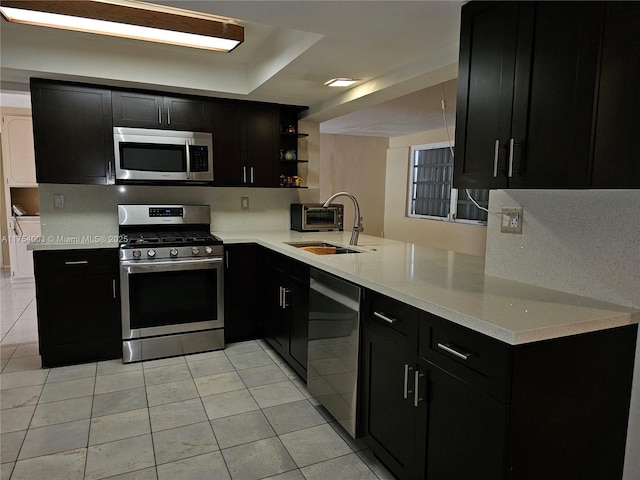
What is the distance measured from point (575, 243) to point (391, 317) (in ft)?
2.61

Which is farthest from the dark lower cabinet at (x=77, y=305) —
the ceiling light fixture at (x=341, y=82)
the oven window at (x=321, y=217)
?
the ceiling light fixture at (x=341, y=82)

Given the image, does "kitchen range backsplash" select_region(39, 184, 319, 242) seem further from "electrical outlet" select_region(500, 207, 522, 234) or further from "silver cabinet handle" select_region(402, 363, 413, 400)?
"electrical outlet" select_region(500, 207, 522, 234)

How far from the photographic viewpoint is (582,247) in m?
1.68

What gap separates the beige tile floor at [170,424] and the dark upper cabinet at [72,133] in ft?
4.76

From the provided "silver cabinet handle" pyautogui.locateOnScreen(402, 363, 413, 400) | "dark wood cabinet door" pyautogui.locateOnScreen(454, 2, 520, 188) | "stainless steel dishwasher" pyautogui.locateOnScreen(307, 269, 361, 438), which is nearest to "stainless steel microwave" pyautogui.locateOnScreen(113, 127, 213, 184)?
"stainless steel dishwasher" pyautogui.locateOnScreen(307, 269, 361, 438)

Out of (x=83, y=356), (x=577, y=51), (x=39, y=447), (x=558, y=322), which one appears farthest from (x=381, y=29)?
(x=83, y=356)

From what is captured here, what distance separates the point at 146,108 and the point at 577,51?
3.09 m

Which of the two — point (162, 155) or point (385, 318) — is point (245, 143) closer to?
point (162, 155)

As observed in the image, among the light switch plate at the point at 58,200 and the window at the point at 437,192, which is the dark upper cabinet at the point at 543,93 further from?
the window at the point at 437,192

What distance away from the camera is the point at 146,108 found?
11.3 feet

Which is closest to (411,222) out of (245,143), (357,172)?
(357,172)

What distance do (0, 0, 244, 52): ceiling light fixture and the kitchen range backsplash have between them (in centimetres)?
149

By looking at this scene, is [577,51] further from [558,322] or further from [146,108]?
[146,108]

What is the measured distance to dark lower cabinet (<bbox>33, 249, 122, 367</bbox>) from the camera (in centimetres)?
305
